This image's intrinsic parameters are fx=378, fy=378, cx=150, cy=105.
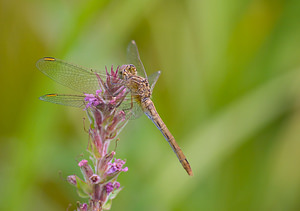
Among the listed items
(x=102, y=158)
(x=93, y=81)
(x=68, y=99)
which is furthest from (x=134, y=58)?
(x=102, y=158)

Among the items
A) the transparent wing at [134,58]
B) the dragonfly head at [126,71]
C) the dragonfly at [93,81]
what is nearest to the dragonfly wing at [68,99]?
the dragonfly at [93,81]

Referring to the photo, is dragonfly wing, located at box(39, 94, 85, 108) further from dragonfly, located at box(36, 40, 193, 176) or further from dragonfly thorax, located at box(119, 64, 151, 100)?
dragonfly thorax, located at box(119, 64, 151, 100)

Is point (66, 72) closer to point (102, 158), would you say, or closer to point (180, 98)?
point (102, 158)

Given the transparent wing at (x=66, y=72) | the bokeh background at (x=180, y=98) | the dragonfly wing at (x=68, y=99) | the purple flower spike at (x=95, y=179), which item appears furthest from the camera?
the bokeh background at (x=180, y=98)

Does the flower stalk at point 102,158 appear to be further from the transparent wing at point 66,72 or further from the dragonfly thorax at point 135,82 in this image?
the dragonfly thorax at point 135,82

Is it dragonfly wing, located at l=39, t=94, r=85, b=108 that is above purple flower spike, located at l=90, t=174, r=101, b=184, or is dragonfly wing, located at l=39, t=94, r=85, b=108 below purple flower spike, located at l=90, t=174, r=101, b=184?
above

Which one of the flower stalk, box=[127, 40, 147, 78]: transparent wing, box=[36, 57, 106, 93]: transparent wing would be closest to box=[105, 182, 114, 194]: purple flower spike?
the flower stalk
